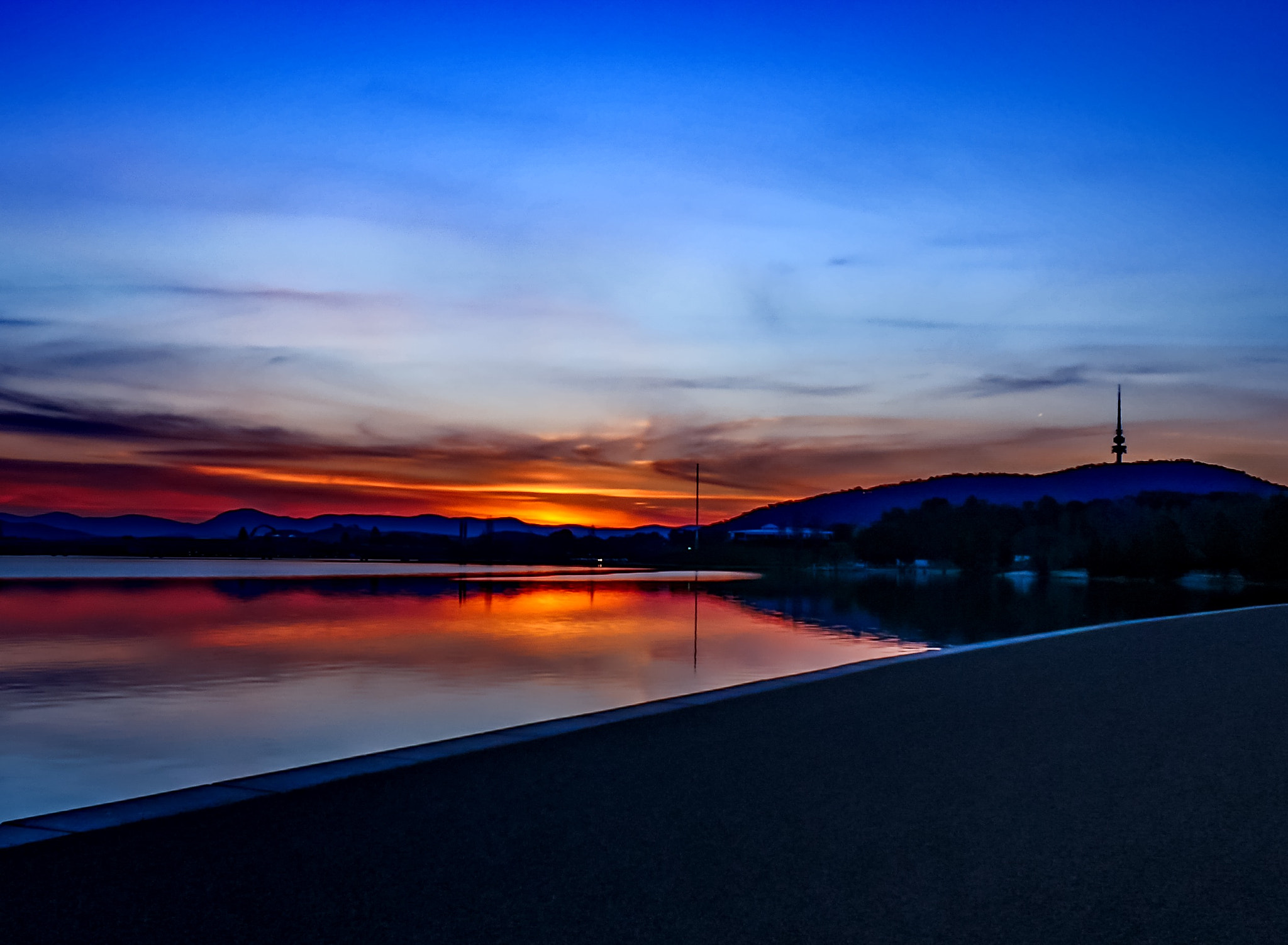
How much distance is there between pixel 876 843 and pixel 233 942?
2.99 meters

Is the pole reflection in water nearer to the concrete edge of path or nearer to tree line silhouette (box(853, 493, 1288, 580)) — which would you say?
the concrete edge of path

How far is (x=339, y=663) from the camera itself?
1878 centimetres

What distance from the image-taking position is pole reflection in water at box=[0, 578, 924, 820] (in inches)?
420

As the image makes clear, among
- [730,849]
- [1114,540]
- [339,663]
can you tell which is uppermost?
[1114,540]

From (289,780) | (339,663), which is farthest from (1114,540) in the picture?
(289,780)

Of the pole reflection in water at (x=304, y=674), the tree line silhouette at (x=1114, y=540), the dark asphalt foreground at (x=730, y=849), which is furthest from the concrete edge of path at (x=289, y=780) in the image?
the tree line silhouette at (x=1114, y=540)

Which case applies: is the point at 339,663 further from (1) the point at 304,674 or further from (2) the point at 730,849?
(2) the point at 730,849

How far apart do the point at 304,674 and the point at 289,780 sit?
11071 millimetres

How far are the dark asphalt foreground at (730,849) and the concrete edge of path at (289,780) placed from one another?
140 mm

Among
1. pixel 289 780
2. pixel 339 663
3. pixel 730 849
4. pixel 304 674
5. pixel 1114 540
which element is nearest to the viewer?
pixel 730 849

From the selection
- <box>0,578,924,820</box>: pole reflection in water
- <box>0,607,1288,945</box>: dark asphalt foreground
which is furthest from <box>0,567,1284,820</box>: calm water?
<box>0,607,1288,945</box>: dark asphalt foreground

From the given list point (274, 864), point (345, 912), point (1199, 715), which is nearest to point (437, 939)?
point (345, 912)

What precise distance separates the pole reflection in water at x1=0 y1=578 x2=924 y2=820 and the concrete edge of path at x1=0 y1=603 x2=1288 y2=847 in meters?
2.75

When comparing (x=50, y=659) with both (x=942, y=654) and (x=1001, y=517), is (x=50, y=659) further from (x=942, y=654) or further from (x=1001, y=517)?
(x=1001, y=517)
